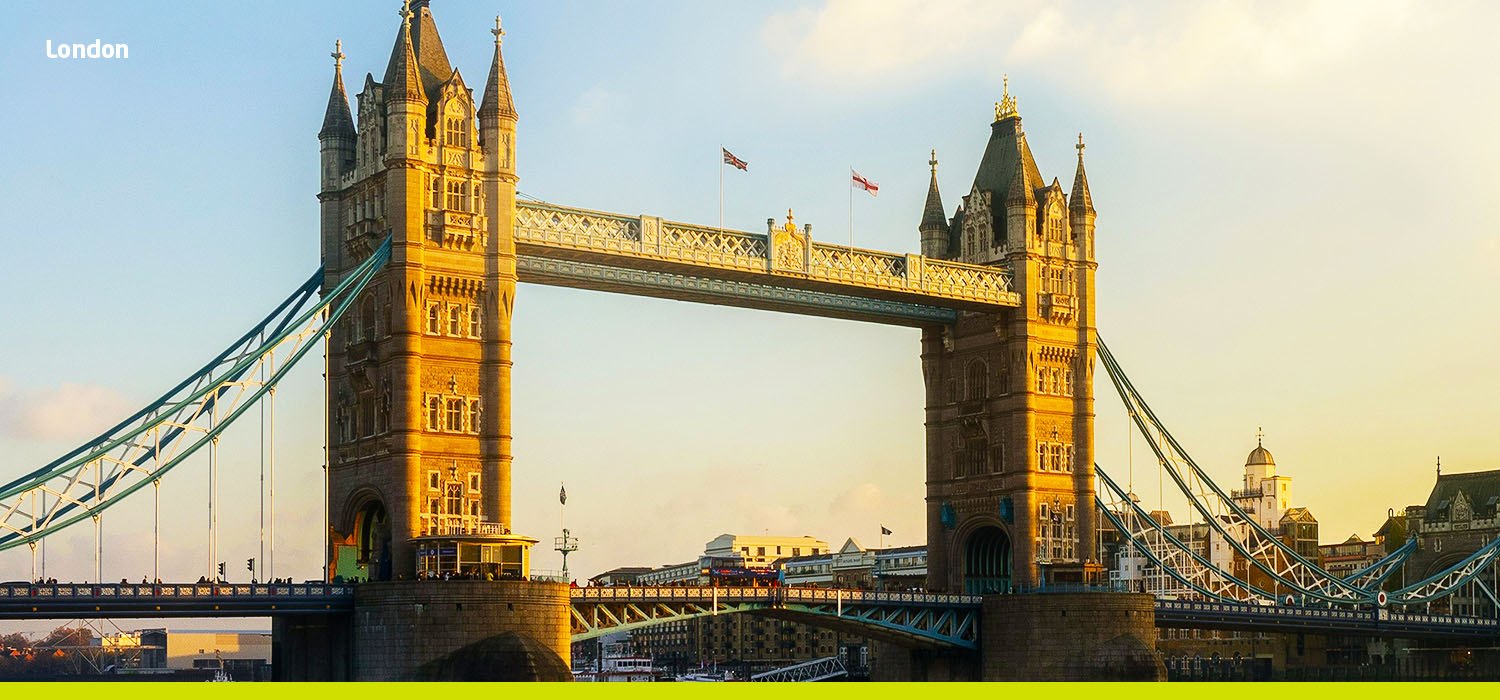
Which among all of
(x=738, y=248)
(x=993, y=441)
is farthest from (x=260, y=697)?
(x=993, y=441)

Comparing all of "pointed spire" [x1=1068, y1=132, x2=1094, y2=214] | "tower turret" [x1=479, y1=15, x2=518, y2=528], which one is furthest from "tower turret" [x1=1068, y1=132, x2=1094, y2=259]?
"tower turret" [x1=479, y1=15, x2=518, y2=528]

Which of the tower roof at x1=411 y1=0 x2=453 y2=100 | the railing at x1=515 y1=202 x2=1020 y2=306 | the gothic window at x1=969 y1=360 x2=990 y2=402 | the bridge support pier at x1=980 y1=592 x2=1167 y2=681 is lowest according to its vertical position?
the bridge support pier at x1=980 y1=592 x2=1167 y2=681

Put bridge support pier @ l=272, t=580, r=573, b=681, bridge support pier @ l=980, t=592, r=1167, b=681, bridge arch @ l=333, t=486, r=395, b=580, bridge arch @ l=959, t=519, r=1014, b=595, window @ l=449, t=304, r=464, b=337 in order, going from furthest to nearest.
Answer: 1. bridge arch @ l=959, t=519, r=1014, b=595
2. bridge support pier @ l=980, t=592, r=1167, b=681
3. bridge arch @ l=333, t=486, r=395, b=580
4. window @ l=449, t=304, r=464, b=337
5. bridge support pier @ l=272, t=580, r=573, b=681

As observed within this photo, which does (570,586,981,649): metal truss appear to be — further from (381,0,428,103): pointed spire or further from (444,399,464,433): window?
(381,0,428,103): pointed spire

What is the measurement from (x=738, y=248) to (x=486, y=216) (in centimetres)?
1486

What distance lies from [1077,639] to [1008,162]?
2817 centimetres

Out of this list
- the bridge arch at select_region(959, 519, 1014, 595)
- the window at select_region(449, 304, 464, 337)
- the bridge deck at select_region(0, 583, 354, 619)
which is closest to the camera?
the bridge deck at select_region(0, 583, 354, 619)

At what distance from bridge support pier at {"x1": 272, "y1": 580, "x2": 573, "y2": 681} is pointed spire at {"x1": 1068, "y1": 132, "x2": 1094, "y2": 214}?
147ft

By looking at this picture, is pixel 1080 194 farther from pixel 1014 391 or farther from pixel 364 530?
pixel 364 530

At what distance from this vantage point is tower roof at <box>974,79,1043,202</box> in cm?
12175

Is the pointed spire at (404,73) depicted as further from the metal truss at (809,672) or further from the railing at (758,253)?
the metal truss at (809,672)

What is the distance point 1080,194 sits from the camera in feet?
409

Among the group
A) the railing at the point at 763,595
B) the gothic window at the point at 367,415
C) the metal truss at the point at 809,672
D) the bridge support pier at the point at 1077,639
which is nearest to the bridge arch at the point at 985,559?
the railing at the point at 763,595

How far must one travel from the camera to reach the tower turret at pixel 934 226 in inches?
4958
